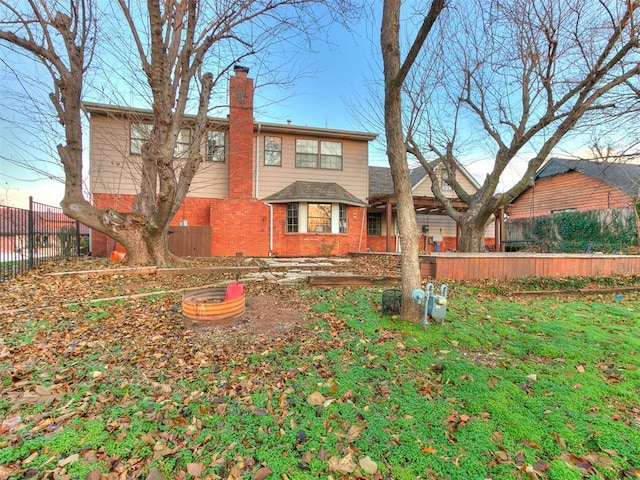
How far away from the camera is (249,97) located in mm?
12898

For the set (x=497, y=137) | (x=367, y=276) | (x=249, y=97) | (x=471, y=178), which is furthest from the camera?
(x=471, y=178)

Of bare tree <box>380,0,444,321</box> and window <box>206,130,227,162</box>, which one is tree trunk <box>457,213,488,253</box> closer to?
bare tree <box>380,0,444,321</box>

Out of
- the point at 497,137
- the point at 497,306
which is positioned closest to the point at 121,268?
the point at 497,306

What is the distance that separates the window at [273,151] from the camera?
13.7 m

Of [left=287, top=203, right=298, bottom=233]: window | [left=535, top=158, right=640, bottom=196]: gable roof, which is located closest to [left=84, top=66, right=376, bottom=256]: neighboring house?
[left=287, top=203, right=298, bottom=233]: window

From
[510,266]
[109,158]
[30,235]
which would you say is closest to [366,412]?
[510,266]

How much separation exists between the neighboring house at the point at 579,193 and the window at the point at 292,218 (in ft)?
34.8

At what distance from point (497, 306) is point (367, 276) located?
254cm

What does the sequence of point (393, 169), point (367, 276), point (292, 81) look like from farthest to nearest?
point (292, 81)
point (367, 276)
point (393, 169)

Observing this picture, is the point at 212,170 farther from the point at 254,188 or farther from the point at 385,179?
the point at 385,179

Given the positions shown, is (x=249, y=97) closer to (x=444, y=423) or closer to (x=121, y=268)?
(x=121, y=268)

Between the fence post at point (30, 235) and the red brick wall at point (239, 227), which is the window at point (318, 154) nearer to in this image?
the red brick wall at point (239, 227)

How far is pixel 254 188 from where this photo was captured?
13414mm

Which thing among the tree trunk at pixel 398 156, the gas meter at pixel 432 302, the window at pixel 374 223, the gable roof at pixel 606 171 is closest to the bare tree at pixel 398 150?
the tree trunk at pixel 398 156
